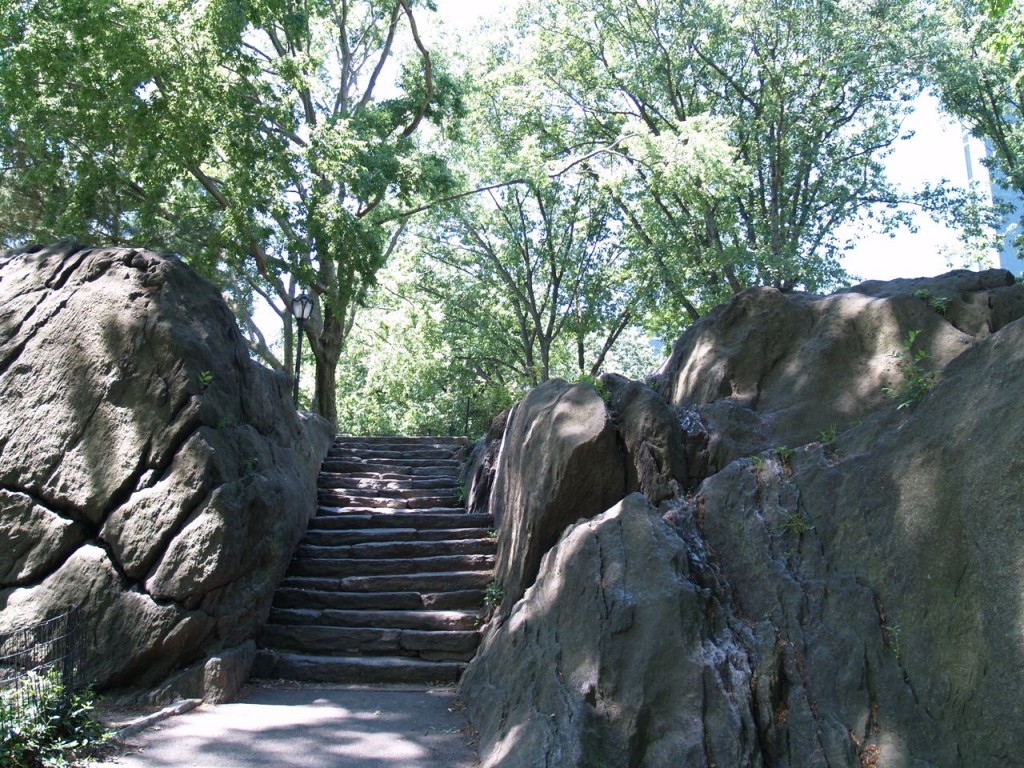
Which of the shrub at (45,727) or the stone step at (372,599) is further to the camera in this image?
the stone step at (372,599)

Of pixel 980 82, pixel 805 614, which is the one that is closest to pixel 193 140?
pixel 805 614

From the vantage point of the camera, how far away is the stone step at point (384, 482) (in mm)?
13117

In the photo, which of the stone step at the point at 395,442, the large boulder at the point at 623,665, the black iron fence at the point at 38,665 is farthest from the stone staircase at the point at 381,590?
the stone step at the point at 395,442

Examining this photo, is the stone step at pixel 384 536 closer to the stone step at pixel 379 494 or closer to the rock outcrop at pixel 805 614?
the stone step at pixel 379 494

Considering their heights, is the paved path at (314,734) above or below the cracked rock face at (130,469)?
below

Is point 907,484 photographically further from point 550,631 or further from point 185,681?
point 185,681

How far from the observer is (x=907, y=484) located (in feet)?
16.4

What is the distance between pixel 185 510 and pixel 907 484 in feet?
21.0

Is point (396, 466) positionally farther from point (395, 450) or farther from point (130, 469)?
point (130, 469)

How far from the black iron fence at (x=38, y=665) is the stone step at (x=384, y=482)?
218 inches

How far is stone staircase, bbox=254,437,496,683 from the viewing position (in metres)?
8.73

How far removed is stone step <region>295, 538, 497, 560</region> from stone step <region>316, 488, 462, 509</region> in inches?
66.2

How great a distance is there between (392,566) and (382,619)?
1039mm

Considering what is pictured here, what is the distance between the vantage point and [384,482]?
13.4 m
